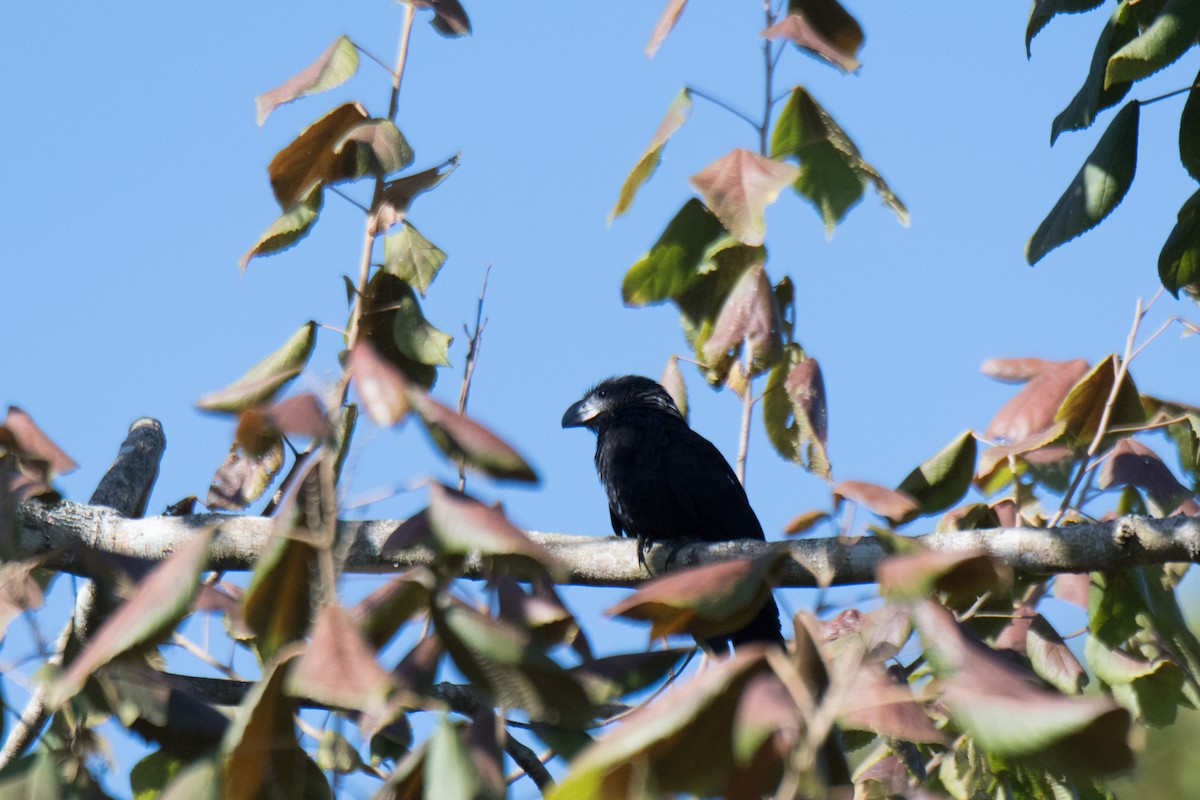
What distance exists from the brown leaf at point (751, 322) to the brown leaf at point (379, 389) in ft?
3.51

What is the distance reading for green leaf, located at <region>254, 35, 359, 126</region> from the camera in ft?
6.67

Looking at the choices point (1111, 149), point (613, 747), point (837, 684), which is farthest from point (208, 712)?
point (1111, 149)

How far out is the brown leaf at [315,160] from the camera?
205cm

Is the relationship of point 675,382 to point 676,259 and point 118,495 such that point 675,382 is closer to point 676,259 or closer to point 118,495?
point 676,259

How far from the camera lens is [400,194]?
2.07m

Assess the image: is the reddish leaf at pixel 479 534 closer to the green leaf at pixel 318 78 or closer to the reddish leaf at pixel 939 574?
the reddish leaf at pixel 939 574

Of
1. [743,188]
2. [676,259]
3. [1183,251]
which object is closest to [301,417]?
[743,188]

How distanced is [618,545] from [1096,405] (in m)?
1.05

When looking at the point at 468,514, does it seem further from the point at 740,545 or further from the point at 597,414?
the point at 597,414

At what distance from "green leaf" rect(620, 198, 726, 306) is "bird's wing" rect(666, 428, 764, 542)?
186 centimetres

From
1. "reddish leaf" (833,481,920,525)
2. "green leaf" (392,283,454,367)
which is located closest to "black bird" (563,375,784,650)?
"green leaf" (392,283,454,367)

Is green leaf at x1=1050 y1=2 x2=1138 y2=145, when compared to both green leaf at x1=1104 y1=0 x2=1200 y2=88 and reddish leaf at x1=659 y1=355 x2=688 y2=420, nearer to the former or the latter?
green leaf at x1=1104 y1=0 x2=1200 y2=88

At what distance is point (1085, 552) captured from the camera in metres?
2.33

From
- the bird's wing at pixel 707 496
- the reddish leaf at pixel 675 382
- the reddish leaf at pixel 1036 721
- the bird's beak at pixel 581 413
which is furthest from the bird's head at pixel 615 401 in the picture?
the reddish leaf at pixel 1036 721
